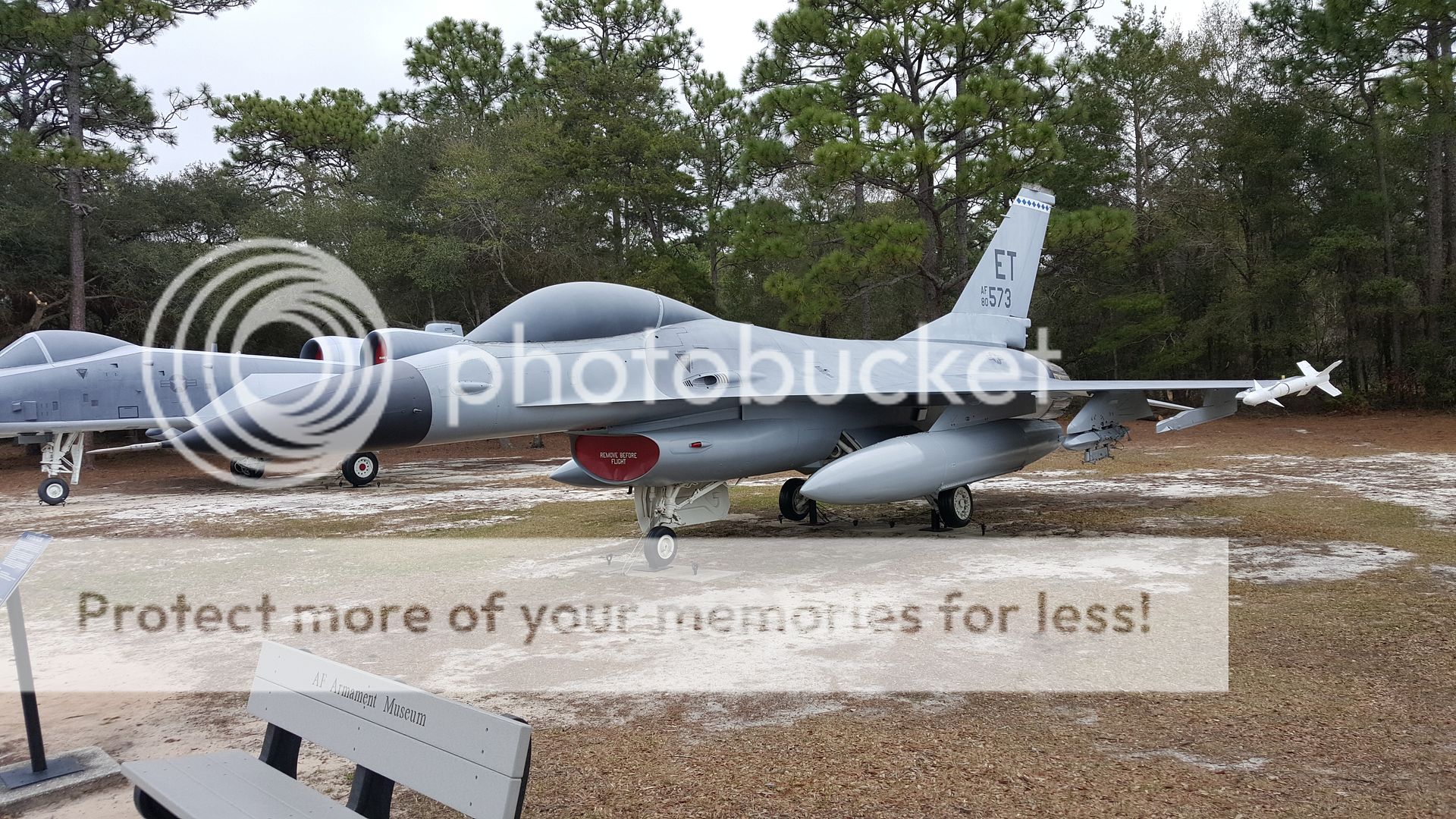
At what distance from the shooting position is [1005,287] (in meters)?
12.1

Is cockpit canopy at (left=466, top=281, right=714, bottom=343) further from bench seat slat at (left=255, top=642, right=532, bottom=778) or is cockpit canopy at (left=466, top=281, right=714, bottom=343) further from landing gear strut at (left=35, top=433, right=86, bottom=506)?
landing gear strut at (left=35, top=433, right=86, bottom=506)

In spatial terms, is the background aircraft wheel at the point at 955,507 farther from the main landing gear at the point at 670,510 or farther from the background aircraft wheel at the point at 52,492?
the background aircraft wheel at the point at 52,492

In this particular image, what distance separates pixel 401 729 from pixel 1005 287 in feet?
35.5

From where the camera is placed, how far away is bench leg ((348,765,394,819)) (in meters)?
2.73

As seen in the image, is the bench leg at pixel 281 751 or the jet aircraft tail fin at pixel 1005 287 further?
the jet aircraft tail fin at pixel 1005 287

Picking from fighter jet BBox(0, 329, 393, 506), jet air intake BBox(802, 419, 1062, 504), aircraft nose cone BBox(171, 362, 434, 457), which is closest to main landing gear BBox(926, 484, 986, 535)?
jet air intake BBox(802, 419, 1062, 504)

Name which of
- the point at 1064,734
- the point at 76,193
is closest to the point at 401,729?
the point at 1064,734

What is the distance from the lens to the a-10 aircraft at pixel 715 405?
22.6ft

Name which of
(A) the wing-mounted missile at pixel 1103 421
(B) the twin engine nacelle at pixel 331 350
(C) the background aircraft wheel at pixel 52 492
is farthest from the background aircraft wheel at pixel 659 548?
(C) the background aircraft wheel at pixel 52 492

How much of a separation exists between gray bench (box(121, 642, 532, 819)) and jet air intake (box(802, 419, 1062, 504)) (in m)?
5.32

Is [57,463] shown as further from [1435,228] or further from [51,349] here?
[1435,228]

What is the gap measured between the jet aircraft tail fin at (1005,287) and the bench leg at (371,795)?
9784 millimetres

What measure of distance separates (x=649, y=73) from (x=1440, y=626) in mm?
26582

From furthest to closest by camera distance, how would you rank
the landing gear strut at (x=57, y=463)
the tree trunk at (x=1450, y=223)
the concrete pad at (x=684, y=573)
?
the tree trunk at (x=1450, y=223), the landing gear strut at (x=57, y=463), the concrete pad at (x=684, y=573)
